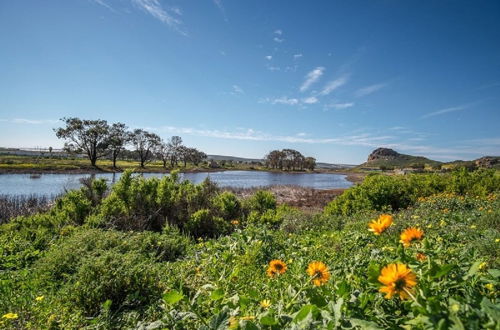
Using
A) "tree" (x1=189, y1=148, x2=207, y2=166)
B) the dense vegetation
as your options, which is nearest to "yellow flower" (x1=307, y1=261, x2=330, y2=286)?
the dense vegetation

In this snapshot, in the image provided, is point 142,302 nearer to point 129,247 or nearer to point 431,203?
point 129,247

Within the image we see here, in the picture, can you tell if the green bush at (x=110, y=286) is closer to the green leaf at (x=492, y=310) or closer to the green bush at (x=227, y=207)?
the green leaf at (x=492, y=310)

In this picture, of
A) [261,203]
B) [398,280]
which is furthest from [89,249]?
[261,203]

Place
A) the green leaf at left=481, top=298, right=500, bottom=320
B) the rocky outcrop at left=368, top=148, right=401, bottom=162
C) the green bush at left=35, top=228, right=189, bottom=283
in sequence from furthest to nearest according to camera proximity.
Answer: the rocky outcrop at left=368, top=148, right=401, bottom=162 < the green bush at left=35, top=228, right=189, bottom=283 < the green leaf at left=481, top=298, right=500, bottom=320

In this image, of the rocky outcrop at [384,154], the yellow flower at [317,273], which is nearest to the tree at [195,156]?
the yellow flower at [317,273]

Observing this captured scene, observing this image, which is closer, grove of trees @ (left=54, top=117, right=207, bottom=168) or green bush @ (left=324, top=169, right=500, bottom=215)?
green bush @ (left=324, top=169, right=500, bottom=215)

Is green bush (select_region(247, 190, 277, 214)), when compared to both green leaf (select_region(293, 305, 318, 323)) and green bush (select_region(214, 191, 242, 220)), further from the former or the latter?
green leaf (select_region(293, 305, 318, 323))

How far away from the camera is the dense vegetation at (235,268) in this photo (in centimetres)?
138

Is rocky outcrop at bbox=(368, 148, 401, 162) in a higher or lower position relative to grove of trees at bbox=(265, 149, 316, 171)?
higher

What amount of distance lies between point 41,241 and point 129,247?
105 inches

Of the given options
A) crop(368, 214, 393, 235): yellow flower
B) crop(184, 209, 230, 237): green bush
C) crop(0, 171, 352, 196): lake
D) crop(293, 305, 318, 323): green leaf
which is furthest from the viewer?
crop(0, 171, 352, 196): lake

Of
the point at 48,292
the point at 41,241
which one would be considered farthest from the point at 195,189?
the point at 48,292

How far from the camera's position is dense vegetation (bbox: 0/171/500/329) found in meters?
1.38

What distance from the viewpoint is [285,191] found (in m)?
26.0
